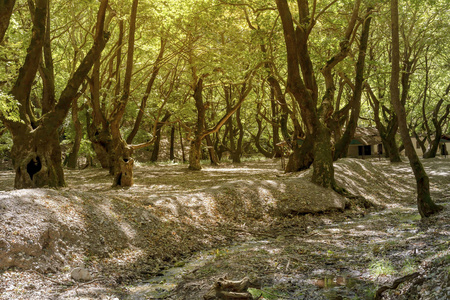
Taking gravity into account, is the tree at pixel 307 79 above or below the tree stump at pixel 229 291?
above

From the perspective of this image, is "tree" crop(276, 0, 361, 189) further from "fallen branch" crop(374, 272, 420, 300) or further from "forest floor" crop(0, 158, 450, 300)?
"fallen branch" crop(374, 272, 420, 300)

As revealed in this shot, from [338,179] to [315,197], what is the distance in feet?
7.73

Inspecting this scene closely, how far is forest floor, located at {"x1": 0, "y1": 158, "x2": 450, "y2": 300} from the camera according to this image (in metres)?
5.10

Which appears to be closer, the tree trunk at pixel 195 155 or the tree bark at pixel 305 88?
the tree bark at pixel 305 88

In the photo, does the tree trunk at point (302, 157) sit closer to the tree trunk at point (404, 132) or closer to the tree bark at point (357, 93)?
the tree bark at point (357, 93)

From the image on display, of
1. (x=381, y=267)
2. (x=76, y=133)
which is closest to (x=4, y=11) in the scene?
(x=381, y=267)

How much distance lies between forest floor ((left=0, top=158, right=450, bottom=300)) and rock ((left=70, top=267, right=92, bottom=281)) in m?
0.09

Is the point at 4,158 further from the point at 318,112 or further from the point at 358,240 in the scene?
the point at 358,240

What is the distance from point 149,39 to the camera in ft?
61.0

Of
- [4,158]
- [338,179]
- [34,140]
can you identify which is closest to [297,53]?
[338,179]

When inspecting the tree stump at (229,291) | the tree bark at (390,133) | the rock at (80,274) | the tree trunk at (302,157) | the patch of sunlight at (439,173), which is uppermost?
the tree bark at (390,133)

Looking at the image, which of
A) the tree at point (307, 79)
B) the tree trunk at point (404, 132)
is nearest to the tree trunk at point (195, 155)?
the tree at point (307, 79)

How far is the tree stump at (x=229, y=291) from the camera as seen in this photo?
4672 mm

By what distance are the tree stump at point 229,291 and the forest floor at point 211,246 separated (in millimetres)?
162
